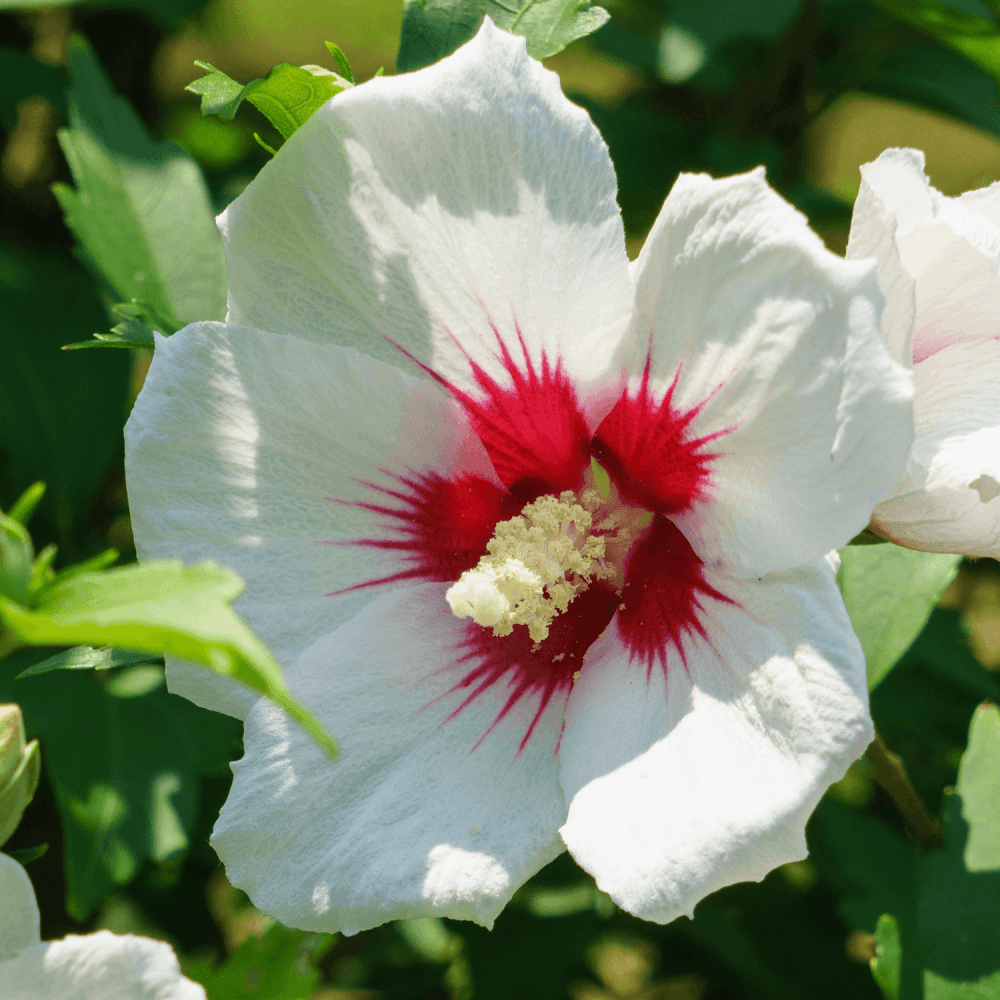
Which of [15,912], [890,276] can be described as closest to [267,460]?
[15,912]

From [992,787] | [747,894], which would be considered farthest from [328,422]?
[747,894]

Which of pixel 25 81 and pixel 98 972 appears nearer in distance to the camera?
pixel 98 972

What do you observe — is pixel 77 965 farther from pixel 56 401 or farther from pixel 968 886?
pixel 56 401

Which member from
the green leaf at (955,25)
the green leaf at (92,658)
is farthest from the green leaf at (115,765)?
the green leaf at (955,25)

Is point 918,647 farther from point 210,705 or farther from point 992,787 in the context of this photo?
point 210,705

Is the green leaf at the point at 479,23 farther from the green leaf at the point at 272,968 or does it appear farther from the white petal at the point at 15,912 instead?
the green leaf at the point at 272,968

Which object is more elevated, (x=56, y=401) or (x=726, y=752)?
(x=726, y=752)
